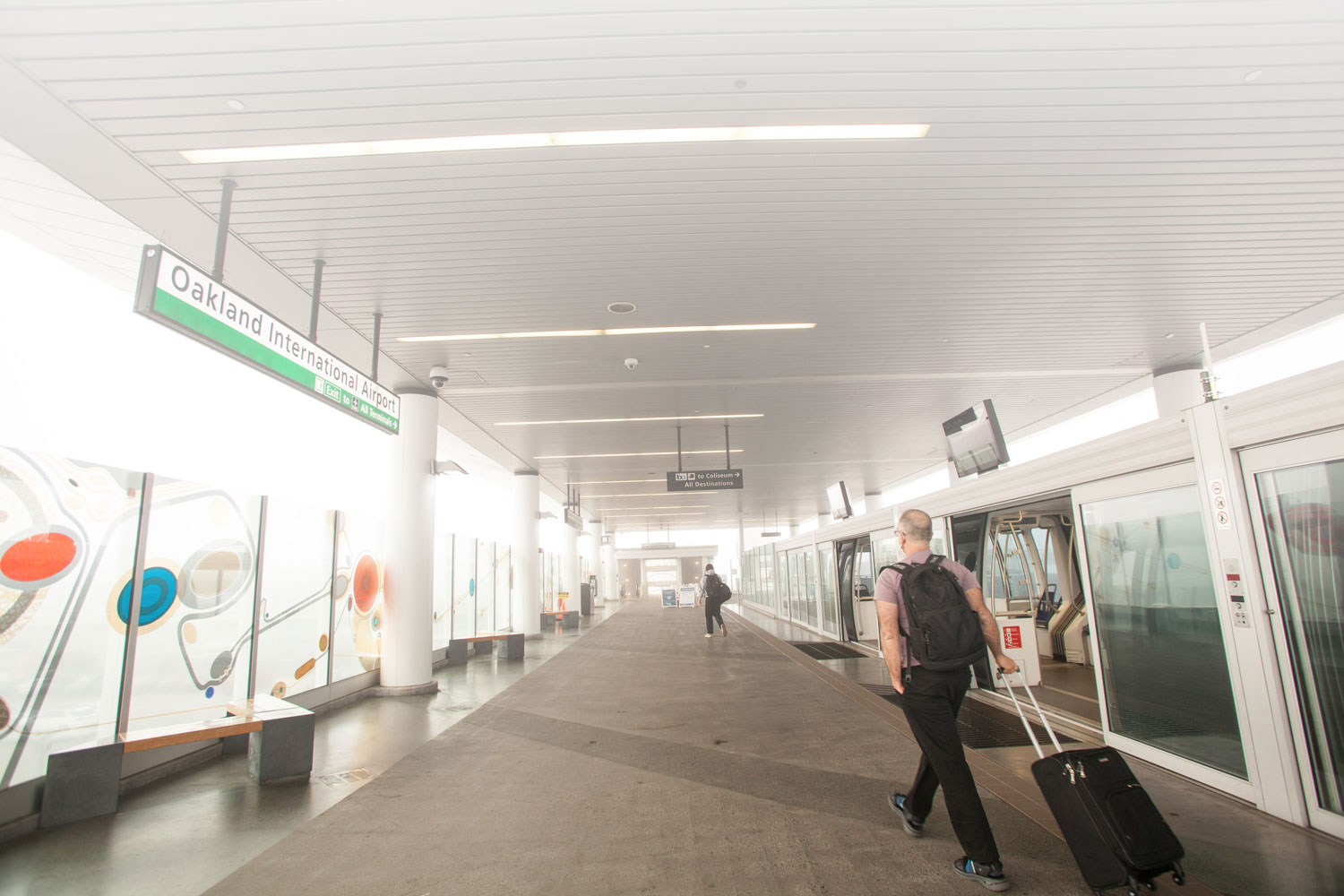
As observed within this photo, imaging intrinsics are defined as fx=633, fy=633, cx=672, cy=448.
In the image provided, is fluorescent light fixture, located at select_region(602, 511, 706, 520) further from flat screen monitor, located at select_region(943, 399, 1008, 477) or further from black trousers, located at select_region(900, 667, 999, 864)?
black trousers, located at select_region(900, 667, 999, 864)

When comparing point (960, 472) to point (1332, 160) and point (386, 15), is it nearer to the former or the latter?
point (1332, 160)

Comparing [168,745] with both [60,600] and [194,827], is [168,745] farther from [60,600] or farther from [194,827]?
[60,600]

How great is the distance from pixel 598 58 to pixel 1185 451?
14.7ft

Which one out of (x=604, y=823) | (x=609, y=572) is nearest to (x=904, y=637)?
(x=604, y=823)

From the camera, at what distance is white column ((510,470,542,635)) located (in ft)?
50.6

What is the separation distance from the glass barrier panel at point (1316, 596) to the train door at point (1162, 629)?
378 millimetres

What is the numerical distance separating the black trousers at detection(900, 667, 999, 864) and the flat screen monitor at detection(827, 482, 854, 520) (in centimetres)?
1292

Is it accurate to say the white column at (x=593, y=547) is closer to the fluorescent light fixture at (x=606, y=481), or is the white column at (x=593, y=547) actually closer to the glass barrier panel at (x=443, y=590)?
the fluorescent light fixture at (x=606, y=481)

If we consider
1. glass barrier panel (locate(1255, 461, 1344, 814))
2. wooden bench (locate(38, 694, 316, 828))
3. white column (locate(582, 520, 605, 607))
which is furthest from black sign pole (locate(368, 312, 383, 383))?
white column (locate(582, 520, 605, 607))

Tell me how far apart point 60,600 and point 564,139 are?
4.52 metres

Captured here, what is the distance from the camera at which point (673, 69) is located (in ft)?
11.6

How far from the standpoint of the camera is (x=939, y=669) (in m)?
3.18

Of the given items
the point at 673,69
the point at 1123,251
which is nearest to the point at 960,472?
the point at 1123,251

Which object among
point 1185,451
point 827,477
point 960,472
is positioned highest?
point 827,477
